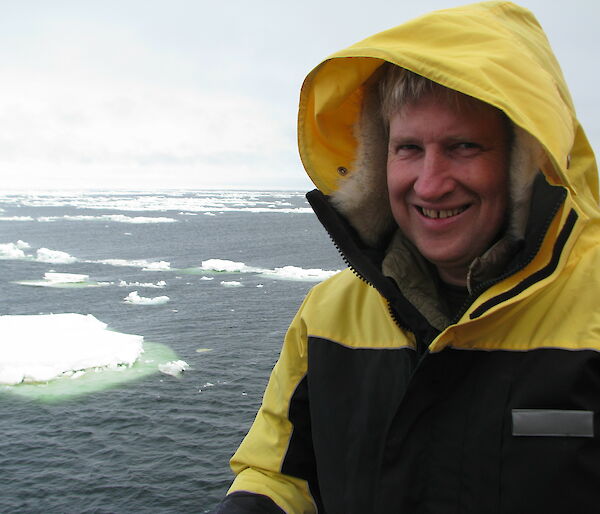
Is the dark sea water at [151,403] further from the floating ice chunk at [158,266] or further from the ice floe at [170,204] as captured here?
the ice floe at [170,204]

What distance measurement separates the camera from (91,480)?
32.5 ft

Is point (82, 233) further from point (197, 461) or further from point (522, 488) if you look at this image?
point (522, 488)

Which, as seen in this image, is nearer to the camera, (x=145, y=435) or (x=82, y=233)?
(x=145, y=435)

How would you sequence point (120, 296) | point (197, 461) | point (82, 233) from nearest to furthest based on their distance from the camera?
point (197, 461)
point (120, 296)
point (82, 233)

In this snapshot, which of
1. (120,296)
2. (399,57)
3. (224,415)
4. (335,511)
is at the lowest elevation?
(120,296)

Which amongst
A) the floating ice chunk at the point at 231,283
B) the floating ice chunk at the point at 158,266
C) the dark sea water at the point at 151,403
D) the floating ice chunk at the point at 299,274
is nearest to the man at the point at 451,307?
the dark sea water at the point at 151,403

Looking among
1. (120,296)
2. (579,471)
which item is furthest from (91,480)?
(120,296)

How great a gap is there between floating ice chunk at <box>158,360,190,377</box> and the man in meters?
12.9

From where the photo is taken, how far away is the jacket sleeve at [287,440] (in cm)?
164

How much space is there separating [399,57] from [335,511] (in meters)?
1.13

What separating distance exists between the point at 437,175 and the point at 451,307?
0.39m

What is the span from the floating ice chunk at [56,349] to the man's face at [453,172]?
1359 centimetres

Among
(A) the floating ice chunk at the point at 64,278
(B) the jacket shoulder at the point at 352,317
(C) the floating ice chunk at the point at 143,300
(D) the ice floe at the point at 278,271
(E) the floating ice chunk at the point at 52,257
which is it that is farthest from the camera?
(E) the floating ice chunk at the point at 52,257

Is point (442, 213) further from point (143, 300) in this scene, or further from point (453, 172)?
point (143, 300)
